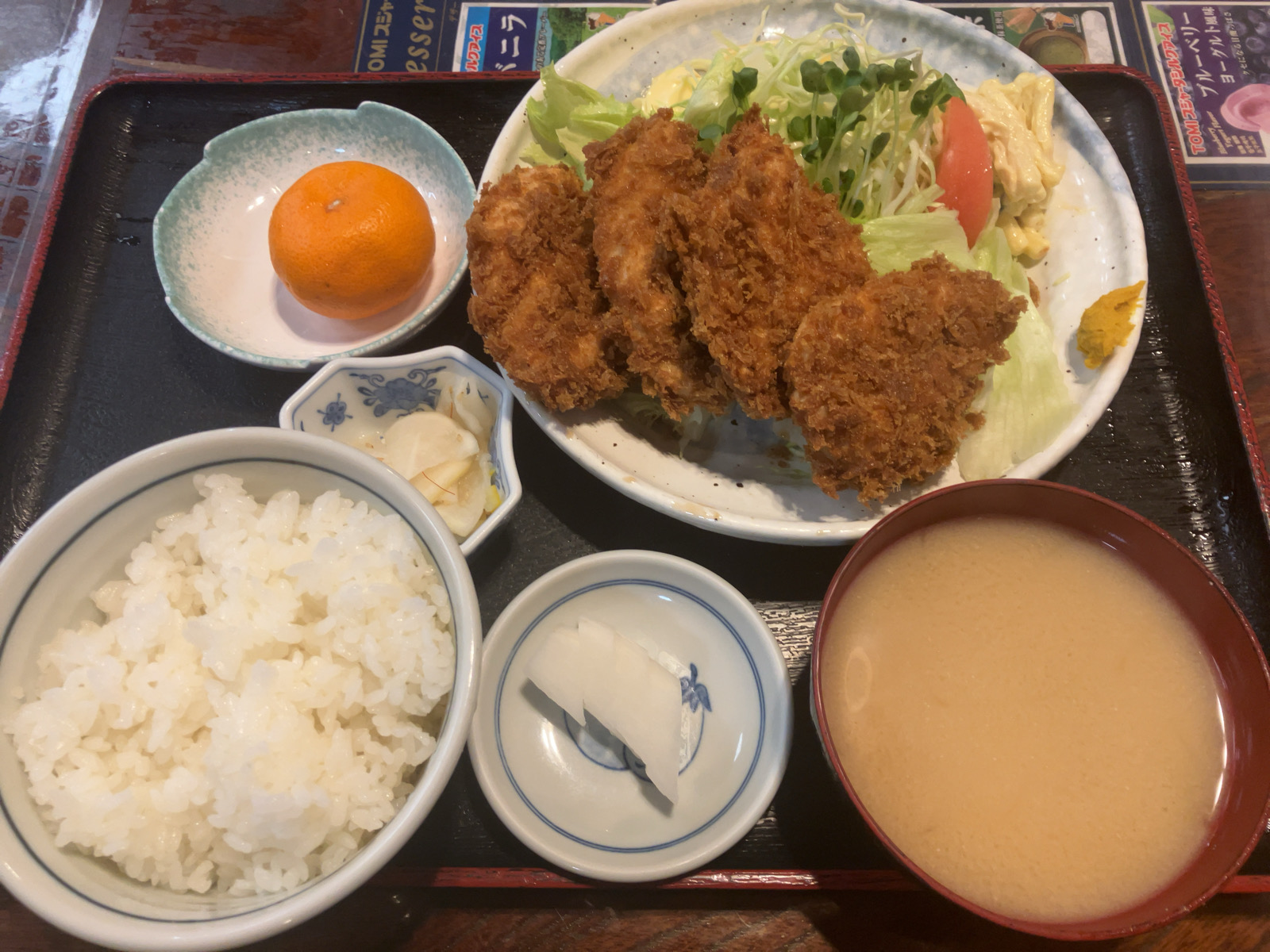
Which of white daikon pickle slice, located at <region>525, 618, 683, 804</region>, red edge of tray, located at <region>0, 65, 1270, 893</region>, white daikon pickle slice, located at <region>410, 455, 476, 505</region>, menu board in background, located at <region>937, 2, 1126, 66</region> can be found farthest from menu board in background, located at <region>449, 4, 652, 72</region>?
white daikon pickle slice, located at <region>525, 618, 683, 804</region>

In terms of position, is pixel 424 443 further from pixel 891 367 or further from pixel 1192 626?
pixel 1192 626

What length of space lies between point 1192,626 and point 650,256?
1427mm

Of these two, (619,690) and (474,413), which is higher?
(474,413)

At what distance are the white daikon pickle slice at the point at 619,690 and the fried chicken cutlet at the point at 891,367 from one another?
2.09 ft

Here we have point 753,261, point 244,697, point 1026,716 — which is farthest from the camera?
point 753,261

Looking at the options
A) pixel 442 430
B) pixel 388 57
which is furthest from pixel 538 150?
pixel 388 57

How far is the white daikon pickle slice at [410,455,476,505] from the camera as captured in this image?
6.02ft

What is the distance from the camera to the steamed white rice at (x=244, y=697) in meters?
1.14

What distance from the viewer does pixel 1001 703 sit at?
1336 millimetres

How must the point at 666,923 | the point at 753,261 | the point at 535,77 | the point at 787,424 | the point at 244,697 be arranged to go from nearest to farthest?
the point at 244,697 < the point at 666,923 < the point at 753,261 < the point at 787,424 < the point at 535,77

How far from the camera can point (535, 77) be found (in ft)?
8.14

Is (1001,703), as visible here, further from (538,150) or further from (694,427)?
(538,150)

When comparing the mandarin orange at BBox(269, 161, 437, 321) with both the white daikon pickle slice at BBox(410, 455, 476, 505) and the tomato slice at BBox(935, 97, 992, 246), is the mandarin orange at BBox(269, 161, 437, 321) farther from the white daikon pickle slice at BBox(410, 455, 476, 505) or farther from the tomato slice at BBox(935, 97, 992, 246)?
the tomato slice at BBox(935, 97, 992, 246)

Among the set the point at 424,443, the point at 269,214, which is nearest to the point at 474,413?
the point at 424,443
